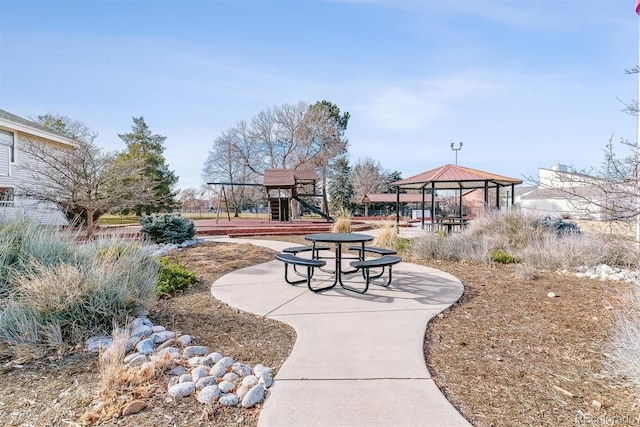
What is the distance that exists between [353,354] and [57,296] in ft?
8.82

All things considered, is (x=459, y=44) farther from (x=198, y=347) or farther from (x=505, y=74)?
(x=198, y=347)

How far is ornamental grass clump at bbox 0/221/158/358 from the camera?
111 inches

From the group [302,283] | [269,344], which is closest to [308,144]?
[302,283]

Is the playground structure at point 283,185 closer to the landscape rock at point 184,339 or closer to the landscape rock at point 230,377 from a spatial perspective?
the landscape rock at point 184,339

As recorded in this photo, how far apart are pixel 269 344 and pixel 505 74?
935 cm

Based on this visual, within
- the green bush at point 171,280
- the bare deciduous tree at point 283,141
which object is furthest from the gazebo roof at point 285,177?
the green bush at point 171,280

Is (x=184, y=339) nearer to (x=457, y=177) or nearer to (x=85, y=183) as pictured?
(x=85, y=183)

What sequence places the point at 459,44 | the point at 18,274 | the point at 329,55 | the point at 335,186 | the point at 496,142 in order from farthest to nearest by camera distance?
the point at 335,186 < the point at 496,142 < the point at 329,55 < the point at 459,44 < the point at 18,274

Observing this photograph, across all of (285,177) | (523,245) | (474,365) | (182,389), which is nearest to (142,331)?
(182,389)

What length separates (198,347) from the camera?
274 centimetres

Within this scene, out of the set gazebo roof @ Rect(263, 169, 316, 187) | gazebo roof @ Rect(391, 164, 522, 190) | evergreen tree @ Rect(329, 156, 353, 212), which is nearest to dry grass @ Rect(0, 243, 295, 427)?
gazebo roof @ Rect(391, 164, 522, 190)

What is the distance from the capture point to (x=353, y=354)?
8.99 ft

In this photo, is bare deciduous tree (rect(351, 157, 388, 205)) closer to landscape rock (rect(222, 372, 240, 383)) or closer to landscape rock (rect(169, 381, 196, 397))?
landscape rock (rect(222, 372, 240, 383))

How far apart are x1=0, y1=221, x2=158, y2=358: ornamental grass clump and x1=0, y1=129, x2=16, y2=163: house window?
1341 cm
